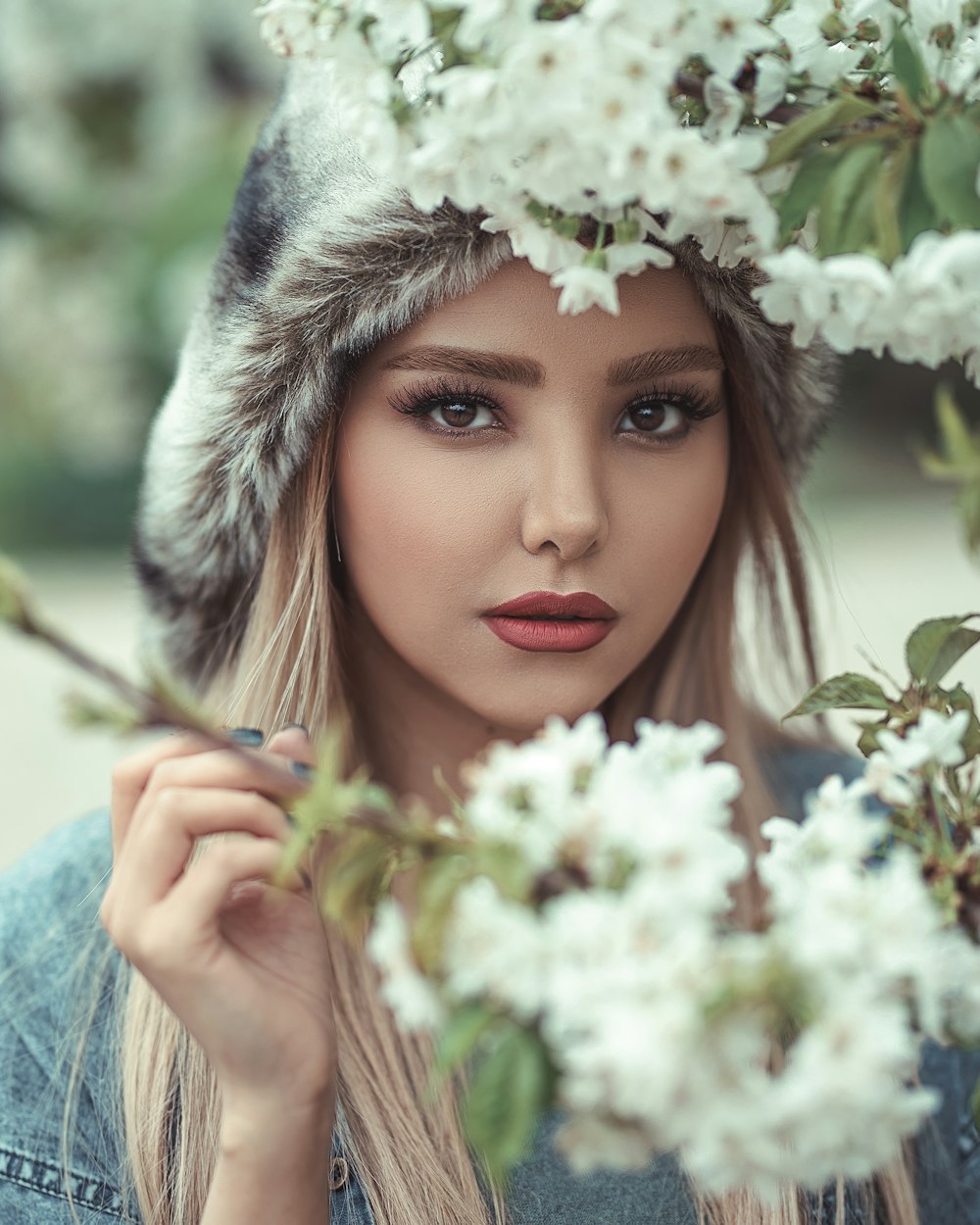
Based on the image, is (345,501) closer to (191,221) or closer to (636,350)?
(636,350)

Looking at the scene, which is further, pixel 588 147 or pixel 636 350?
pixel 636 350

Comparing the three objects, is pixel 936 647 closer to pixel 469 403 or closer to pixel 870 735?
pixel 870 735

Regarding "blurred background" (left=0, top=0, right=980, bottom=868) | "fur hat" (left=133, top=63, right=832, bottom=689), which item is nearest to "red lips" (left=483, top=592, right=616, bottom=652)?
"fur hat" (left=133, top=63, right=832, bottom=689)

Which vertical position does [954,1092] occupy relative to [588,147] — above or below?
below

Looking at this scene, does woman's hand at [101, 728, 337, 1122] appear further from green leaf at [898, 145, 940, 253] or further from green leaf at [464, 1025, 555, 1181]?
green leaf at [898, 145, 940, 253]

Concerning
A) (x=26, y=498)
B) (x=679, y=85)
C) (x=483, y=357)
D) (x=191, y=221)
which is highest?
(x=191, y=221)

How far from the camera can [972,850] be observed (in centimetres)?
88

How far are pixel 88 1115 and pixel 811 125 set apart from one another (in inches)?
55.9

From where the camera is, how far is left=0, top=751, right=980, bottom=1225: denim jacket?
158cm

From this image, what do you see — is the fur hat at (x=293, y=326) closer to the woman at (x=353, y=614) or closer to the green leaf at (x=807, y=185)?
the woman at (x=353, y=614)

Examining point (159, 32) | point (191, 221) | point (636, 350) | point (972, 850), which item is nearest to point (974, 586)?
point (191, 221)

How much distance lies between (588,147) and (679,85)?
13 centimetres

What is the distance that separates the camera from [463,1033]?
70cm

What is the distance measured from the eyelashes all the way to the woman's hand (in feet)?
1.48
